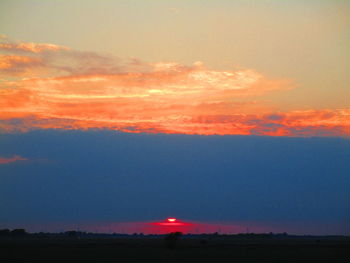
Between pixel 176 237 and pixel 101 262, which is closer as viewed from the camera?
pixel 101 262

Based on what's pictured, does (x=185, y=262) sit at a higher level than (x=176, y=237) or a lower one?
lower

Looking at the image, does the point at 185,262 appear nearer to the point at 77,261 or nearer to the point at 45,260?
the point at 77,261

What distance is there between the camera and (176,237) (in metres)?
100

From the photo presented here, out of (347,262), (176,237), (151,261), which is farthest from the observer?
(176,237)

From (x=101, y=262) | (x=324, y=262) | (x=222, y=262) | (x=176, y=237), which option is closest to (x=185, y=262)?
(x=222, y=262)

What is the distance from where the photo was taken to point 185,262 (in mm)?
60750

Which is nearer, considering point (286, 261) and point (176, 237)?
point (286, 261)

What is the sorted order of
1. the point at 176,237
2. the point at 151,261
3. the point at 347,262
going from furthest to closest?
the point at 176,237, the point at 151,261, the point at 347,262

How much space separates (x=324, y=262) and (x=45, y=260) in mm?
30204

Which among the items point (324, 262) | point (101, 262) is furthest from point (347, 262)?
point (101, 262)

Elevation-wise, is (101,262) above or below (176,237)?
below

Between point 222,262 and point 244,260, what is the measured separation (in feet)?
15.5

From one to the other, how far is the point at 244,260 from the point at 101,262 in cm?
1618

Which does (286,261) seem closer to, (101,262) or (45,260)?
(101,262)
